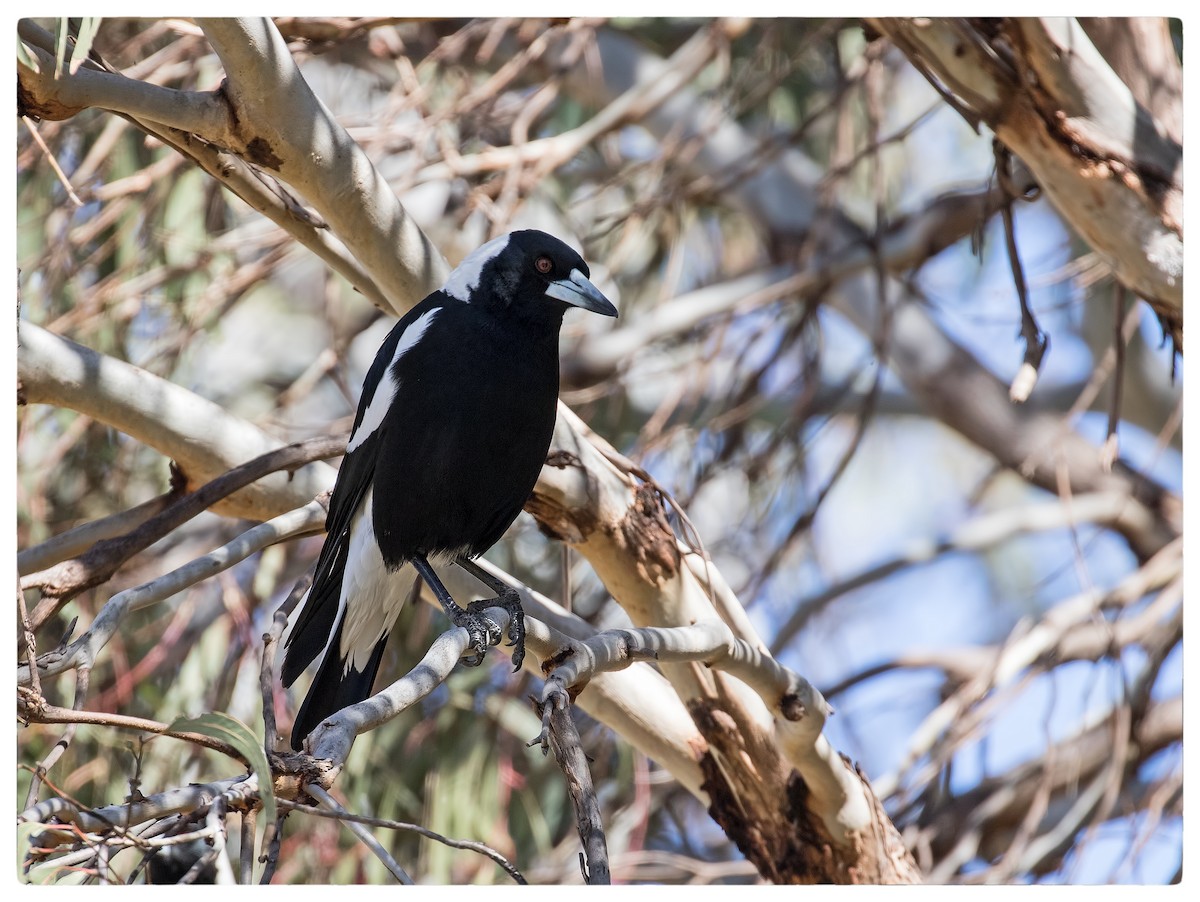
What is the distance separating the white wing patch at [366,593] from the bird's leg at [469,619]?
0.05 metres

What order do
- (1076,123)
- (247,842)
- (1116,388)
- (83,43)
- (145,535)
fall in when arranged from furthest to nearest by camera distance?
(1116,388) → (1076,123) → (145,535) → (83,43) → (247,842)

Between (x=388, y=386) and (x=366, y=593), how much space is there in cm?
37

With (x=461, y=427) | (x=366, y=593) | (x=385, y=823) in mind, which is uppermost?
(x=461, y=427)

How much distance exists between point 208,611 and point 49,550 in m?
1.68

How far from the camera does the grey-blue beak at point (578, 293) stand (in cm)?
223

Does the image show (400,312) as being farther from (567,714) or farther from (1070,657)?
(1070,657)

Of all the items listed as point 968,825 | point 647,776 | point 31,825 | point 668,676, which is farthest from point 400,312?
point 968,825

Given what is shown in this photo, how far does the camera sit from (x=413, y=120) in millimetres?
3877

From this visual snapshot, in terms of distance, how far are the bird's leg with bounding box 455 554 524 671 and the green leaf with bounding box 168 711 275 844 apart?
78 centimetres

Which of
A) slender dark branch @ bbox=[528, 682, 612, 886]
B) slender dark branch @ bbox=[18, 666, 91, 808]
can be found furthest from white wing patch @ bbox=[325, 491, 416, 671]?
slender dark branch @ bbox=[528, 682, 612, 886]

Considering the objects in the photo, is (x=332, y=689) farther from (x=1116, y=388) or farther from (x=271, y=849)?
(x=1116, y=388)

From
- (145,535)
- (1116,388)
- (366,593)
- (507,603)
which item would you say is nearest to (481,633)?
(507,603)

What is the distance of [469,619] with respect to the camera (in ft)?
6.93

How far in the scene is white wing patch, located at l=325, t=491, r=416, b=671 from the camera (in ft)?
7.29
